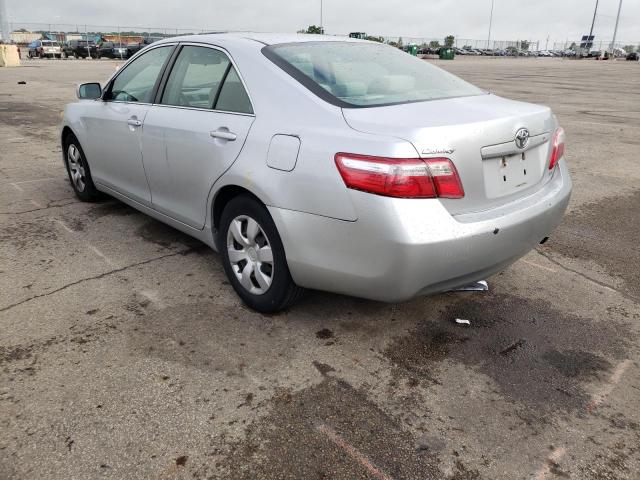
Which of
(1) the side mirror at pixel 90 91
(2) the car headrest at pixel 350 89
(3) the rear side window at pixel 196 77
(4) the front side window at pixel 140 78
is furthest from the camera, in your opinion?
(1) the side mirror at pixel 90 91

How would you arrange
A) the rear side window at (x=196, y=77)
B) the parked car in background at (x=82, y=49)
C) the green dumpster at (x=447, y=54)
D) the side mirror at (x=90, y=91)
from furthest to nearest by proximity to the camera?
the green dumpster at (x=447, y=54) → the parked car in background at (x=82, y=49) → the side mirror at (x=90, y=91) → the rear side window at (x=196, y=77)

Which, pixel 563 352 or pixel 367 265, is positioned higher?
Result: pixel 367 265

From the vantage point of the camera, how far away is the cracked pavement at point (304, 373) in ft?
7.17

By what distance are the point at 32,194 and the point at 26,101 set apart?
10.3 m

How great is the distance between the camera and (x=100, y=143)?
4.66 metres

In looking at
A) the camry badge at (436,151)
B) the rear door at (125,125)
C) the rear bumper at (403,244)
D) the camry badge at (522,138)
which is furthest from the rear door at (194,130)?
the camry badge at (522,138)

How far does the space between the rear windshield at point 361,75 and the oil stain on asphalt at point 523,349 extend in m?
1.32

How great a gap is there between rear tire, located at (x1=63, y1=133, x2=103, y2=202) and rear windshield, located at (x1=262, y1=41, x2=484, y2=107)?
107 inches

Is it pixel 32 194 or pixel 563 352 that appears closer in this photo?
pixel 563 352

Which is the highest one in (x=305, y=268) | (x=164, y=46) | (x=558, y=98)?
(x=164, y=46)

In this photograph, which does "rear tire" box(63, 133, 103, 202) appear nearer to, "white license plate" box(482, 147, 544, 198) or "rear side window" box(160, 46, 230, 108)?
"rear side window" box(160, 46, 230, 108)

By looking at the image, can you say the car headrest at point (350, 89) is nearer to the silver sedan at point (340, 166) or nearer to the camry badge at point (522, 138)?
the silver sedan at point (340, 166)

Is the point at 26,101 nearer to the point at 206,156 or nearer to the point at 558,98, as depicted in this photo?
the point at 206,156

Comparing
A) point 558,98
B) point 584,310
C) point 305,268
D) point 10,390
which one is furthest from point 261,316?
point 558,98
